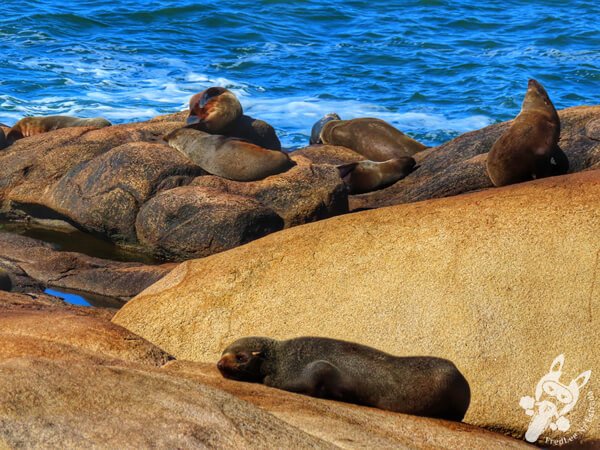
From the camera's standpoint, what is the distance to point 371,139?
1351 cm

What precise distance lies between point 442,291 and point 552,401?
90cm

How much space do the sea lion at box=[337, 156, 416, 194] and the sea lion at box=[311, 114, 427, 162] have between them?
1183 millimetres

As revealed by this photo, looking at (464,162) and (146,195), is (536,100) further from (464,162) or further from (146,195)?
(146,195)

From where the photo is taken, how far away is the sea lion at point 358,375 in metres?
5.41

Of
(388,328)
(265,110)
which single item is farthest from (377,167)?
(265,110)

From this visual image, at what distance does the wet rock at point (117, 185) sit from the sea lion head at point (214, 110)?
5.09ft

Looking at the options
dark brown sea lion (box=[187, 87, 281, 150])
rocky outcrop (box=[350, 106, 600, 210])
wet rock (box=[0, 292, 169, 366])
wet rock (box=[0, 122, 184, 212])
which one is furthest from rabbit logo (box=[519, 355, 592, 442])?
dark brown sea lion (box=[187, 87, 281, 150])

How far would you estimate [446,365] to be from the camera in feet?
18.3

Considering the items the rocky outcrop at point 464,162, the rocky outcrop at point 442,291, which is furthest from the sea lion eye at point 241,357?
the rocky outcrop at point 464,162

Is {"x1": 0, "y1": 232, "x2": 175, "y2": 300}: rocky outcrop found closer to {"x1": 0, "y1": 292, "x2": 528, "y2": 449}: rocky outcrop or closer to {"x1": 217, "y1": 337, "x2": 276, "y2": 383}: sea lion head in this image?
{"x1": 217, "y1": 337, "x2": 276, "y2": 383}: sea lion head

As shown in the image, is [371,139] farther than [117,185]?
Yes


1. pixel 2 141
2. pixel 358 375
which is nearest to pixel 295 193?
pixel 2 141

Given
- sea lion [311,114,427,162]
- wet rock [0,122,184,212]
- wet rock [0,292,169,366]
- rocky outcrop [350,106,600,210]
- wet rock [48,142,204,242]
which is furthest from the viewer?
sea lion [311,114,427,162]

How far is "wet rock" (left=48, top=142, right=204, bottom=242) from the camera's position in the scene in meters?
10.9
